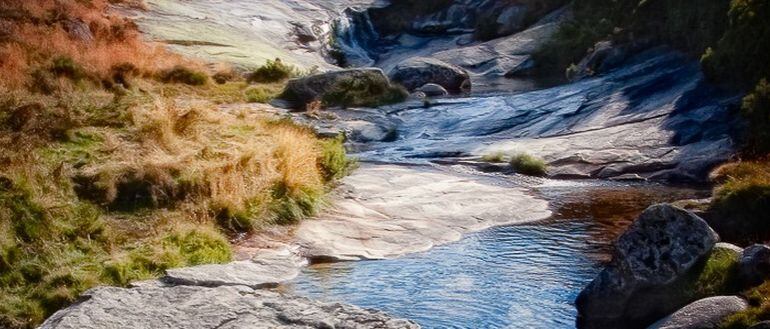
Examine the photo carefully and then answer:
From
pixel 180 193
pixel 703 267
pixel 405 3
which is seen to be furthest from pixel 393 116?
pixel 405 3

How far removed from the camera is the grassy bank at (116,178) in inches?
477

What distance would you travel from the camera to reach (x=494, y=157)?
2275 centimetres

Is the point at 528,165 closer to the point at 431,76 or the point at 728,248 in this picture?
the point at 728,248

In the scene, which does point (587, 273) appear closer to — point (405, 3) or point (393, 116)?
point (393, 116)

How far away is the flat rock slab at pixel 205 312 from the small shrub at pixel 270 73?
22.3 m

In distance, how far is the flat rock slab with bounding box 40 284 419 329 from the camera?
32.4ft

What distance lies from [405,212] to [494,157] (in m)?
5.92

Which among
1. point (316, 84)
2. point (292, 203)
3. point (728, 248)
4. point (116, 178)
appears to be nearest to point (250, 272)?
point (116, 178)

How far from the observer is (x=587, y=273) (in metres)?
13.3

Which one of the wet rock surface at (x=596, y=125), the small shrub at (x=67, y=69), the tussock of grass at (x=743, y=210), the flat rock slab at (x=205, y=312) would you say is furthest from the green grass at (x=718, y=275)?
the small shrub at (x=67, y=69)

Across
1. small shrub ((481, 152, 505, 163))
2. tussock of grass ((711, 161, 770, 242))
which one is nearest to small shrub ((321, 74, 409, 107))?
small shrub ((481, 152, 505, 163))

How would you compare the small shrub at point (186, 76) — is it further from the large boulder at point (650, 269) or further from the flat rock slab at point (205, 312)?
the large boulder at point (650, 269)

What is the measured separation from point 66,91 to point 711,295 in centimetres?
1413

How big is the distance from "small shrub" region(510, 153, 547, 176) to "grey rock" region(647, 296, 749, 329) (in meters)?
11.5
